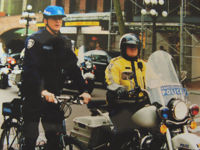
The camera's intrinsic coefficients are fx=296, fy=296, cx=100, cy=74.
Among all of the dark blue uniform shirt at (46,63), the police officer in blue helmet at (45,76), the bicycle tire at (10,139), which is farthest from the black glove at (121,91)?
the bicycle tire at (10,139)

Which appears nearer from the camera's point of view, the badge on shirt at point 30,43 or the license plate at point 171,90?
the license plate at point 171,90

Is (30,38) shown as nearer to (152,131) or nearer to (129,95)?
(129,95)

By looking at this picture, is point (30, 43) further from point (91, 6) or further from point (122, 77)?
point (91, 6)

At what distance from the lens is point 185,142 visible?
2498mm

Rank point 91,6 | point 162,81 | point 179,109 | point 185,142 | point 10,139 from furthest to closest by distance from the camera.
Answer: point 91,6 → point 10,139 → point 162,81 → point 179,109 → point 185,142

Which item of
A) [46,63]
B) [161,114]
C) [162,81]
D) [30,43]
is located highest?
[30,43]

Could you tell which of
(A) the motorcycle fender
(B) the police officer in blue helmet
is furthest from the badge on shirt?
(A) the motorcycle fender

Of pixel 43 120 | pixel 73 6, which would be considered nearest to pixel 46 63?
pixel 43 120

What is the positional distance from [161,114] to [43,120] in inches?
49.6

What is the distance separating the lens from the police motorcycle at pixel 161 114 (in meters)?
2.58

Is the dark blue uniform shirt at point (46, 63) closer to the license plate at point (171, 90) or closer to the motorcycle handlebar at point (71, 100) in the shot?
the motorcycle handlebar at point (71, 100)

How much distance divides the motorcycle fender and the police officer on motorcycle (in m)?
0.63

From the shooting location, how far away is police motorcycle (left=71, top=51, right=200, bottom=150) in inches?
102

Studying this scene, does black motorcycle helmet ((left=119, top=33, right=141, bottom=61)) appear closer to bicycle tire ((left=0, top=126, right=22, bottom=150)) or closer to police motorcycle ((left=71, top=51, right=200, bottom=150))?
police motorcycle ((left=71, top=51, right=200, bottom=150))
